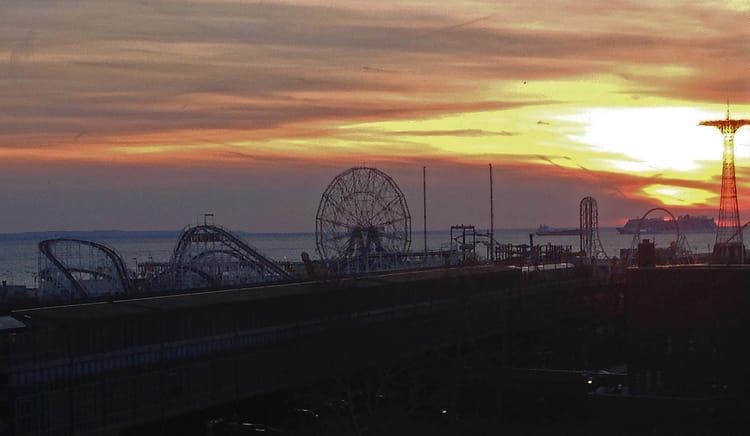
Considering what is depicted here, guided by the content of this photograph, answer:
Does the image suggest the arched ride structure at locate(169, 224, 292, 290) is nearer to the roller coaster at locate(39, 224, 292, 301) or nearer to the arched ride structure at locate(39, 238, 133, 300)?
the roller coaster at locate(39, 224, 292, 301)

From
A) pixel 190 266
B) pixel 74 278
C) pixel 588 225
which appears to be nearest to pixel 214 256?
pixel 190 266

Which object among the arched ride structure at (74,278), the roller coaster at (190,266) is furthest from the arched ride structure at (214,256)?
the arched ride structure at (74,278)

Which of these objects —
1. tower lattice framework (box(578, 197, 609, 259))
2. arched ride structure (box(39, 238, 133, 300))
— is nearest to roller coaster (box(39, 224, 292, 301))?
arched ride structure (box(39, 238, 133, 300))

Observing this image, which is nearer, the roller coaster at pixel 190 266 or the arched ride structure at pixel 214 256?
the roller coaster at pixel 190 266

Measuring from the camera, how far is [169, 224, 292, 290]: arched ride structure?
276 feet

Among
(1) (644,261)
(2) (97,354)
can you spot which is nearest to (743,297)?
(1) (644,261)

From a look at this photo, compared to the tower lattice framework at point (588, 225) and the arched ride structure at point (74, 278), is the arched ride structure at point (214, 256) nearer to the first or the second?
the arched ride structure at point (74, 278)

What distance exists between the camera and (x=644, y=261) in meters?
52.6

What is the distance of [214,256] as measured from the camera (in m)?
88.0

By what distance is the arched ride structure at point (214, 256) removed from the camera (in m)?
84.2

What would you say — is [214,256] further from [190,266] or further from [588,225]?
[588,225]

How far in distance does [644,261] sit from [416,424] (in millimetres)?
15682

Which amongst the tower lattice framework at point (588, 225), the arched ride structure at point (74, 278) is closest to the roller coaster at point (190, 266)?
the arched ride structure at point (74, 278)

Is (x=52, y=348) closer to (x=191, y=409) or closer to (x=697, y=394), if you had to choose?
(x=191, y=409)
